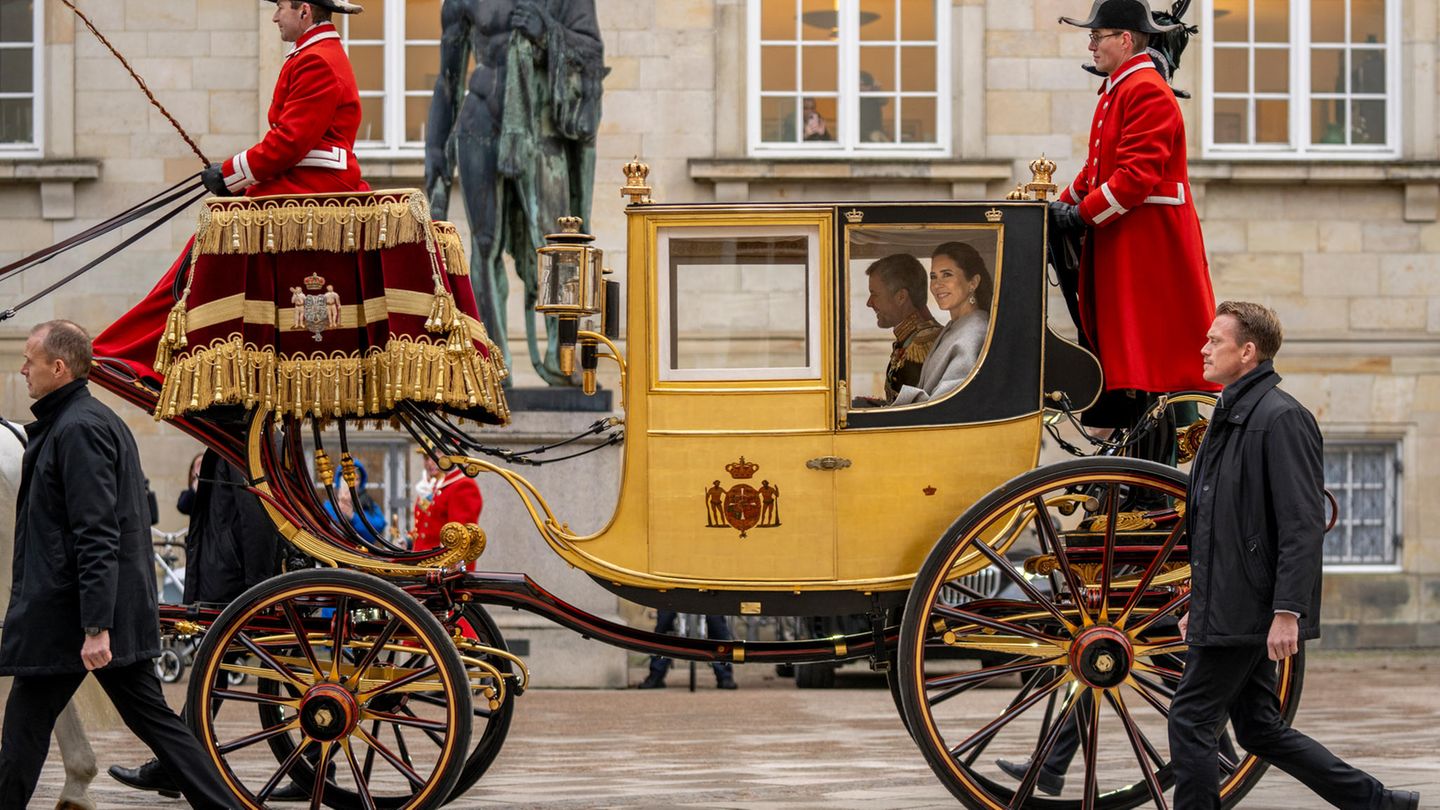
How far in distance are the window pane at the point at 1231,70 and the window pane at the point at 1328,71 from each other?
1.91ft

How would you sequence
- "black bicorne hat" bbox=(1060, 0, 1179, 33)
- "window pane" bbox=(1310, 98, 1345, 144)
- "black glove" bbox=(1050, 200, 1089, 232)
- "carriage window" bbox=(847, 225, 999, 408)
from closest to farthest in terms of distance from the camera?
"carriage window" bbox=(847, 225, 999, 408) < "black glove" bbox=(1050, 200, 1089, 232) < "black bicorne hat" bbox=(1060, 0, 1179, 33) < "window pane" bbox=(1310, 98, 1345, 144)

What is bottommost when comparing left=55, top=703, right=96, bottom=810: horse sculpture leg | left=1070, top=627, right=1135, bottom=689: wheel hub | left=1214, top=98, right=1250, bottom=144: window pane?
left=55, top=703, right=96, bottom=810: horse sculpture leg

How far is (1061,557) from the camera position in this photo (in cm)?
702

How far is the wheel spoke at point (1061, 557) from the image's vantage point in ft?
22.9

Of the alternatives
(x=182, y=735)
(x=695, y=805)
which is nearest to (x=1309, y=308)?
(x=695, y=805)

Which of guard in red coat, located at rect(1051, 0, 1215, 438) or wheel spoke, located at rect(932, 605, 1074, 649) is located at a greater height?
guard in red coat, located at rect(1051, 0, 1215, 438)

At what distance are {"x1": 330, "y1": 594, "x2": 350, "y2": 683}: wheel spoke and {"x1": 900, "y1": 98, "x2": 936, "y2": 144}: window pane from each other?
37.4 feet

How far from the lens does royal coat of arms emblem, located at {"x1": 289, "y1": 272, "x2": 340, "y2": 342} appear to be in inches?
289

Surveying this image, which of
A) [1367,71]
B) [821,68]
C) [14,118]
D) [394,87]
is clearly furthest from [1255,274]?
[14,118]

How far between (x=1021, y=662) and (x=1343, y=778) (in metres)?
1.17

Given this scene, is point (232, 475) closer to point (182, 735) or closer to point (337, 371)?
point (337, 371)

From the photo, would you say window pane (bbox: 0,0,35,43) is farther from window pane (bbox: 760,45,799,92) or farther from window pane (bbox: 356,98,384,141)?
window pane (bbox: 760,45,799,92)

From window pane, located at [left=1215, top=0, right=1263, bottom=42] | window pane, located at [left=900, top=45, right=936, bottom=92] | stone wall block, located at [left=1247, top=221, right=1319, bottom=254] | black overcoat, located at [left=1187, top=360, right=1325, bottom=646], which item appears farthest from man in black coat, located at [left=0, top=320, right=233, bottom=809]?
window pane, located at [left=1215, top=0, right=1263, bottom=42]

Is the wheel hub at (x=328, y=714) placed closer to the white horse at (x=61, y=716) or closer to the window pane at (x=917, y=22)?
the white horse at (x=61, y=716)
